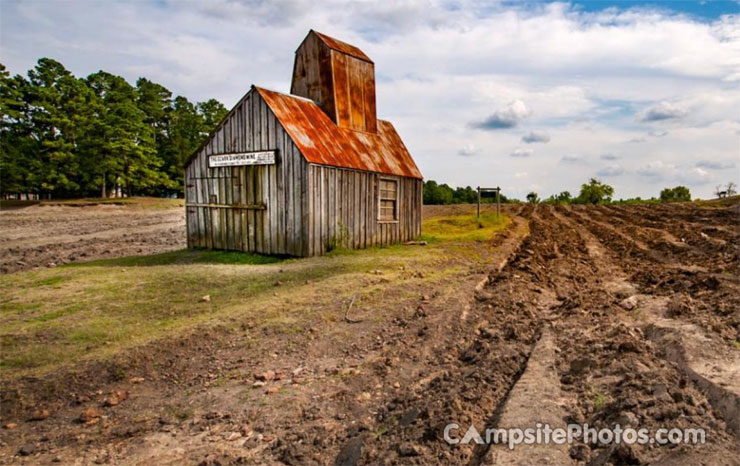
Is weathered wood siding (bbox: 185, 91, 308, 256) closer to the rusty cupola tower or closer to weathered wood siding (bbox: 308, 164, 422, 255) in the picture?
weathered wood siding (bbox: 308, 164, 422, 255)

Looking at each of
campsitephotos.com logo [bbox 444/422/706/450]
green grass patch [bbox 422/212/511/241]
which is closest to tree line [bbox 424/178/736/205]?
green grass patch [bbox 422/212/511/241]

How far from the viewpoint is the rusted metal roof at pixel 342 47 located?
1723 cm

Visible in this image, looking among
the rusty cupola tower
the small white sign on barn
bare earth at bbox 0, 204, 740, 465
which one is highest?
the rusty cupola tower

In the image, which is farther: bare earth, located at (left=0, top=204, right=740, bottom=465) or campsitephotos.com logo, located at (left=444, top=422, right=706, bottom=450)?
bare earth, located at (left=0, top=204, right=740, bottom=465)

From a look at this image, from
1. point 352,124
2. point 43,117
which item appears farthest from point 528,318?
point 43,117

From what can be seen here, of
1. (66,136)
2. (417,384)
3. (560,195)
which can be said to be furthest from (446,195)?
(417,384)

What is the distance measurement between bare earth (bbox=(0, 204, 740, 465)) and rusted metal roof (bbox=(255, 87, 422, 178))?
7197mm

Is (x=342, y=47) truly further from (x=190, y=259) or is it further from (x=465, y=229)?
(x=465, y=229)

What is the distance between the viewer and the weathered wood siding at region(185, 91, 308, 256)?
13852 millimetres

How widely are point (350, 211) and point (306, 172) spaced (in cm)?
256

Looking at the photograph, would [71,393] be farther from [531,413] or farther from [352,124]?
[352,124]

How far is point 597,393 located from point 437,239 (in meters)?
15.1

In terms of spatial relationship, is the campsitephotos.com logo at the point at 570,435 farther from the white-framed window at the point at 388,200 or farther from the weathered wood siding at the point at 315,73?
the weathered wood siding at the point at 315,73

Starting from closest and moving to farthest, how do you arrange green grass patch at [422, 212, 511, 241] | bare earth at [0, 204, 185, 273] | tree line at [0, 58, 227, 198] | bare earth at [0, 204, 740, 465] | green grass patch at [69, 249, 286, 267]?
bare earth at [0, 204, 740, 465] → green grass patch at [69, 249, 286, 267] → bare earth at [0, 204, 185, 273] → green grass patch at [422, 212, 511, 241] → tree line at [0, 58, 227, 198]
